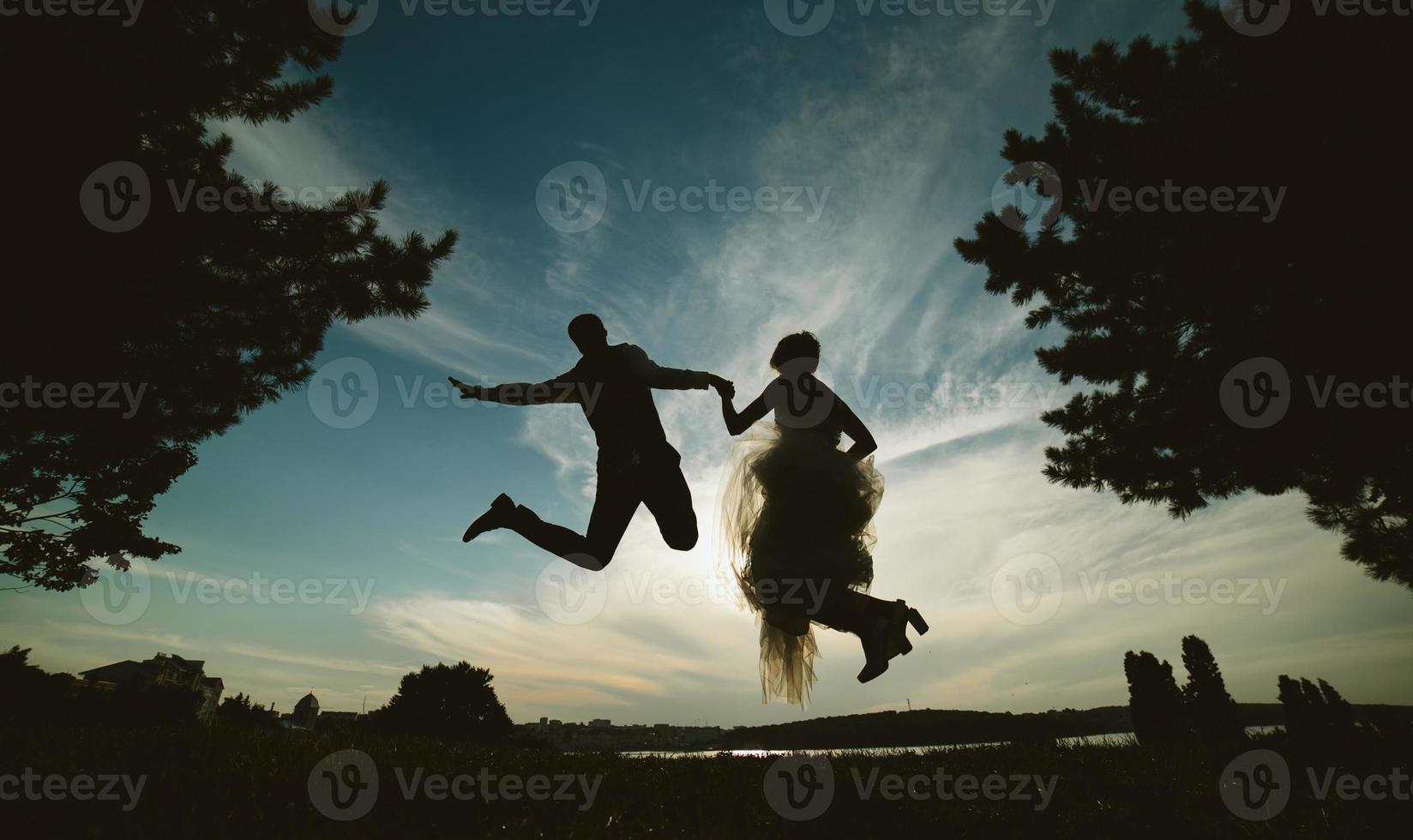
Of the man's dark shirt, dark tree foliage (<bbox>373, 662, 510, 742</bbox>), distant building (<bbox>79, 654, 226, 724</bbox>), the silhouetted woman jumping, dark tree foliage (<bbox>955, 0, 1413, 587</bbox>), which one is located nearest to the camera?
the silhouetted woman jumping

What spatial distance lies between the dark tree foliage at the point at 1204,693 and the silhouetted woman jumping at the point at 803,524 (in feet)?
85.9

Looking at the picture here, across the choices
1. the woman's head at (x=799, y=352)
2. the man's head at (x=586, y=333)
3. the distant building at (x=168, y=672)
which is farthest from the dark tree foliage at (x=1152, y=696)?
the distant building at (x=168, y=672)

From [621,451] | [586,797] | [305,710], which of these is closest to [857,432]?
[621,451]

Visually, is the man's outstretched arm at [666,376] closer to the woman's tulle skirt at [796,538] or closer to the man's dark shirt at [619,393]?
the man's dark shirt at [619,393]

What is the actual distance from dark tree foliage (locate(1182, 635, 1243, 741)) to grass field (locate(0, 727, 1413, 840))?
23.2 meters

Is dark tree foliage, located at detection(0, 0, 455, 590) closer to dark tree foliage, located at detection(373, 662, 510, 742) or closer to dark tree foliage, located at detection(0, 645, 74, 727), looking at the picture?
dark tree foliage, located at detection(0, 645, 74, 727)

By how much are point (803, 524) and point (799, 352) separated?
1253mm

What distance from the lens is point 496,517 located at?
3.60 meters

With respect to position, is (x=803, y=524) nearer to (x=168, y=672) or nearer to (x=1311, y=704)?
Result: (x=1311, y=704)

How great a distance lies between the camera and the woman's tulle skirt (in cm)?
357

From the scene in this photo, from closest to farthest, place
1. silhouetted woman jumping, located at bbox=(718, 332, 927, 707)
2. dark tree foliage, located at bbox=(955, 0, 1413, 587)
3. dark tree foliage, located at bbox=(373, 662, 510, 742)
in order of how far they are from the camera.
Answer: silhouetted woman jumping, located at bbox=(718, 332, 927, 707), dark tree foliage, located at bbox=(955, 0, 1413, 587), dark tree foliage, located at bbox=(373, 662, 510, 742)

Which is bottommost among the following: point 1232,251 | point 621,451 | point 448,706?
point 448,706

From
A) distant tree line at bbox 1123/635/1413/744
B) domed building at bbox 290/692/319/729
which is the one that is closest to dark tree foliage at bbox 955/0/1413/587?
distant tree line at bbox 1123/635/1413/744

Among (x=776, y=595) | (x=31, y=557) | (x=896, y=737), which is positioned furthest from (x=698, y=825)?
(x=896, y=737)
